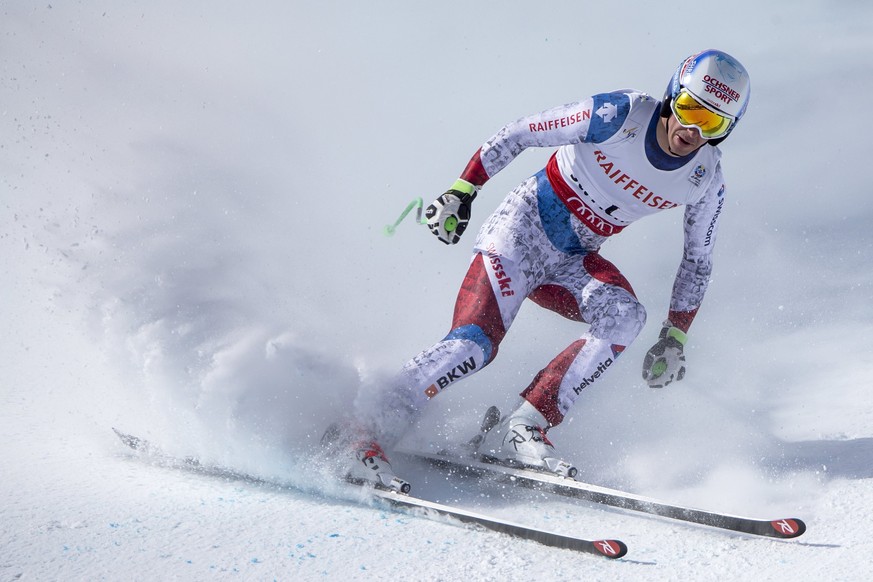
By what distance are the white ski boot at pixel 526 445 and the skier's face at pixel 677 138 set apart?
1333mm

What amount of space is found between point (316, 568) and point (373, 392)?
3.76 ft

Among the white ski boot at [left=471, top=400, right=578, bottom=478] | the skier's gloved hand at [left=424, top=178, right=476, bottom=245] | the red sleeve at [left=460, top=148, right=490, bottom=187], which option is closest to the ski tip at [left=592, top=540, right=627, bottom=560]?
the white ski boot at [left=471, top=400, right=578, bottom=478]

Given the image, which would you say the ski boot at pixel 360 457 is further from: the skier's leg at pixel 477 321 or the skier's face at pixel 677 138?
the skier's face at pixel 677 138

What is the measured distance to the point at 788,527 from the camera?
2.73 m

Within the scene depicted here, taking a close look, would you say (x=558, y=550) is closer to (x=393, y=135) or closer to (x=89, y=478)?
(x=89, y=478)

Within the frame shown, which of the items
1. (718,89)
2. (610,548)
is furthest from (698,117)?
(610,548)

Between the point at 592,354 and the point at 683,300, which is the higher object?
the point at 683,300

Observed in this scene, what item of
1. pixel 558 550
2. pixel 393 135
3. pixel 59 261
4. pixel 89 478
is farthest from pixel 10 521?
pixel 393 135

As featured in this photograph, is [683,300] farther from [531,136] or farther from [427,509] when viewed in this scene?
[427,509]

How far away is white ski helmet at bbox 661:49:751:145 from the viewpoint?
3.22 metres

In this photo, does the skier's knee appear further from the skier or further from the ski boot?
the ski boot

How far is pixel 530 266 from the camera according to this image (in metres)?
3.76

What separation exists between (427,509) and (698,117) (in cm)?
197

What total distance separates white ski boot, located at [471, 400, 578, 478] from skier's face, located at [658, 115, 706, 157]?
1333 mm
